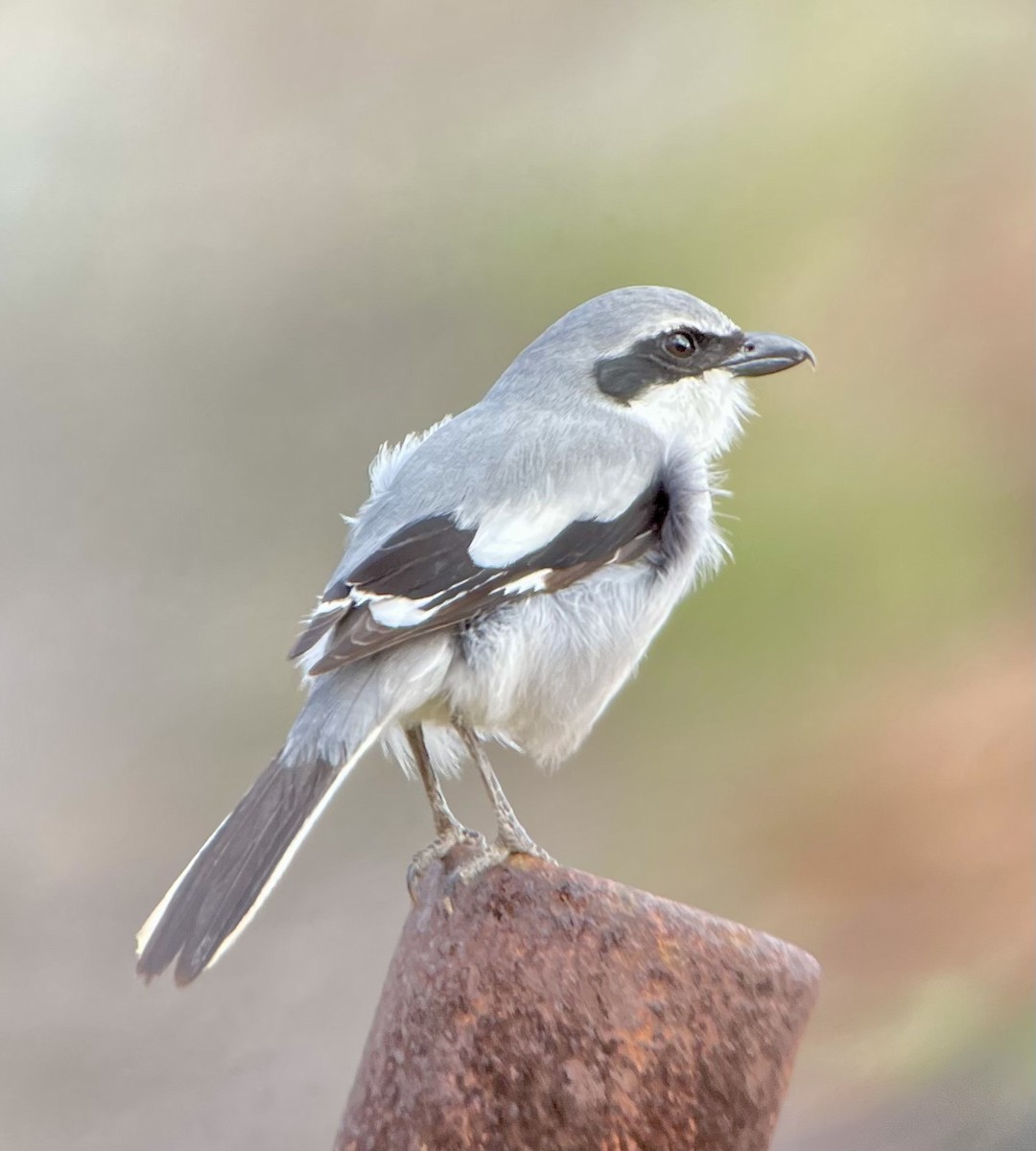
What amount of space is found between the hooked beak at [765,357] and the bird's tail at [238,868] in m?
0.89

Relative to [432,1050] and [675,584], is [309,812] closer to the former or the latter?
[432,1050]

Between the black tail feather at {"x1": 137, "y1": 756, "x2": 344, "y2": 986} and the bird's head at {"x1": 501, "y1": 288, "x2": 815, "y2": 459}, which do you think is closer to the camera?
the black tail feather at {"x1": 137, "y1": 756, "x2": 344, "y2": 986}

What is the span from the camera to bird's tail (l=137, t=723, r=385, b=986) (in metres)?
1.37

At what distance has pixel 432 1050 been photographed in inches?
51.6

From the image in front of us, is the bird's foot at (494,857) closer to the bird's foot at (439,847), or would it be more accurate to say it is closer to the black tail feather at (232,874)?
the bird's foot at (439,847)

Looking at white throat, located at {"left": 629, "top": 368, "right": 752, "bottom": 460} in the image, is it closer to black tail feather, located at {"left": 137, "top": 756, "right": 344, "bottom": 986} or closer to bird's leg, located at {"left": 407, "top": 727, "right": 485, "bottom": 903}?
bird's leg, located at {"left": 407, "top": 727, "right": 485, "bottom": 903}

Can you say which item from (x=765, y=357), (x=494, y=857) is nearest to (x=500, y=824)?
(x=494, y=857)

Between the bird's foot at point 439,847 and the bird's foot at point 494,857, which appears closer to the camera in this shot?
the bird's foot at point 494,857

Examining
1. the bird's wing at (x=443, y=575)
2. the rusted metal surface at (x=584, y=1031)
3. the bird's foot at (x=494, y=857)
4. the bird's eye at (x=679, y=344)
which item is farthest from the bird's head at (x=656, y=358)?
the rusted metal surface at (x=584, y=1031)

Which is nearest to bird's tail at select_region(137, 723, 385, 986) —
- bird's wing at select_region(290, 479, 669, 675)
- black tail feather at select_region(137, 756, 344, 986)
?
black tail feather at select_region(137, 756, 344, 986)

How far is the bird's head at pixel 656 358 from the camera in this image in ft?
6.56

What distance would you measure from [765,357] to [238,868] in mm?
1148

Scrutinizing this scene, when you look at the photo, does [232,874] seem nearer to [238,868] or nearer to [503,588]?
[238,868]

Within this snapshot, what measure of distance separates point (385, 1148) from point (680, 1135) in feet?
0.94
